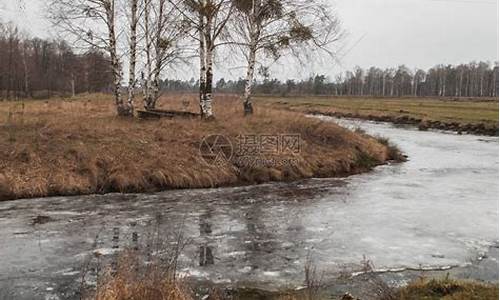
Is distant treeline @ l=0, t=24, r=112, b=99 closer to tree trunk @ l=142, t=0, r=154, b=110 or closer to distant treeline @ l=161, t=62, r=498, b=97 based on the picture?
tree trunk @ l=142, t=0, r=154, b=110

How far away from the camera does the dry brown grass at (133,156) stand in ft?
46.5

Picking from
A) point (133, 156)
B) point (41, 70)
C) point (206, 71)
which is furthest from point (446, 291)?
point (41, 70)

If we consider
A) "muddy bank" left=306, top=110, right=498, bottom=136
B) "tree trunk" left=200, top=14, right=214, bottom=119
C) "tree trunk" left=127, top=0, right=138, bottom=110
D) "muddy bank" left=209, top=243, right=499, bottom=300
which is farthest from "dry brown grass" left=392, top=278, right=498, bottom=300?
"muddy bank" left=306, top=110, right=498, bottom=136

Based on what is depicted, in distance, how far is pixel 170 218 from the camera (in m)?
11.3

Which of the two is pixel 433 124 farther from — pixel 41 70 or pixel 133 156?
pixel 41 70

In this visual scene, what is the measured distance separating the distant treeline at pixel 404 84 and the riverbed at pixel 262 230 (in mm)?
94419

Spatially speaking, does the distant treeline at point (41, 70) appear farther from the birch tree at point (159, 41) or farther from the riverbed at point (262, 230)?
the riverbed at point (262, 230)

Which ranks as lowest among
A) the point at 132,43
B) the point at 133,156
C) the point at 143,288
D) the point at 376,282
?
the point at 376,282

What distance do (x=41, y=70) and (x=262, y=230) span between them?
6544 cm

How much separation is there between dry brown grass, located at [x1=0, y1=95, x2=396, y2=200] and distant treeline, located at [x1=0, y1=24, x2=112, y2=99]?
3135 centimetres

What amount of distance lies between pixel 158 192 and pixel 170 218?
3532mm

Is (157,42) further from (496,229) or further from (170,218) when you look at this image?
(496,229)

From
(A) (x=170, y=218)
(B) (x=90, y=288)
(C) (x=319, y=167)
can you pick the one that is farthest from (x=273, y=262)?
(C) (x=319, y=167)

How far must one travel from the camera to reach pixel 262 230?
33.9 feet
